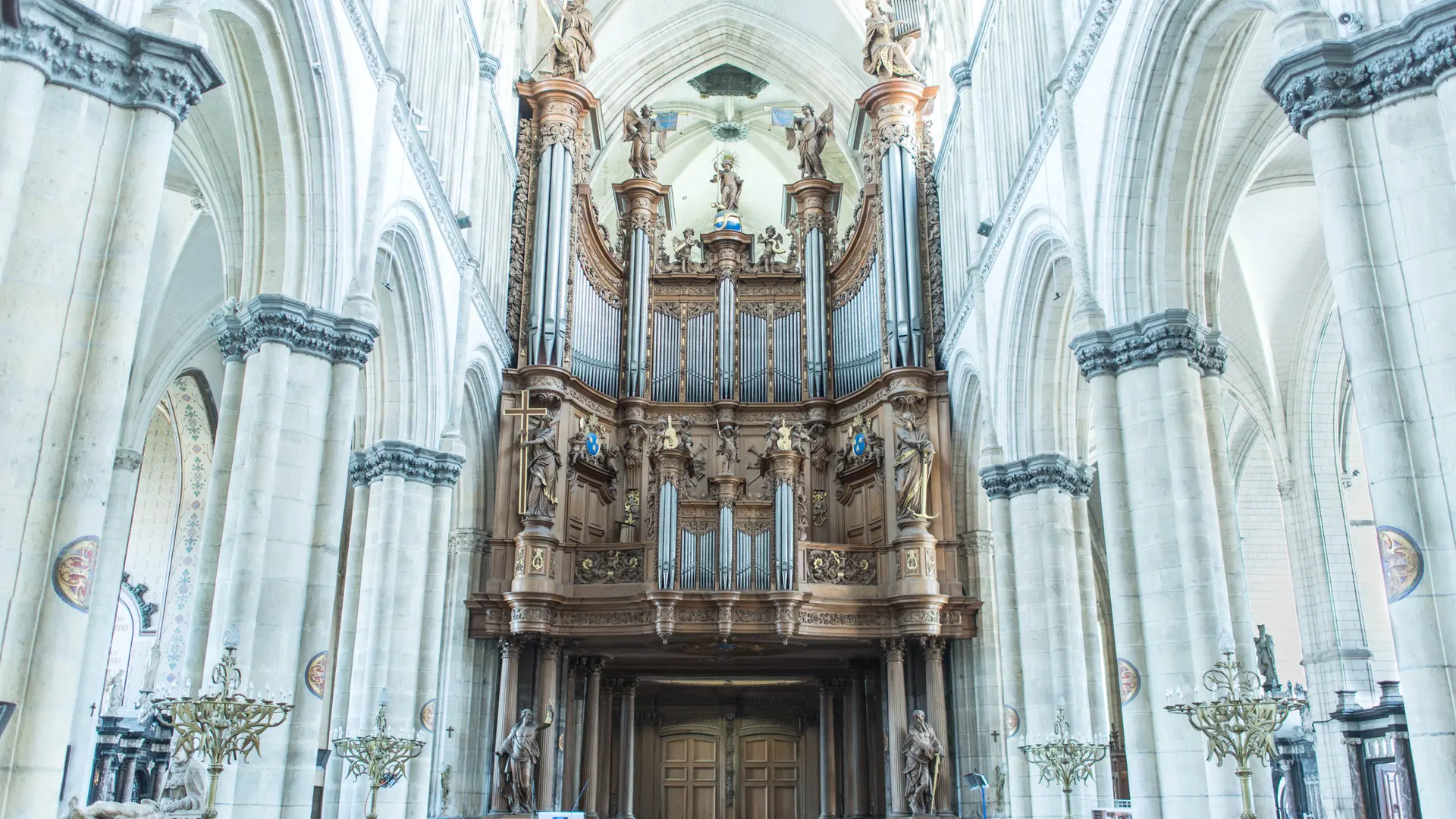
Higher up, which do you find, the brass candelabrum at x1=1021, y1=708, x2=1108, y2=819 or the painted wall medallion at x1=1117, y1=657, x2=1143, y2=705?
the painted wall medallion at x1=1117, y1=657, x2=1143, y2=705

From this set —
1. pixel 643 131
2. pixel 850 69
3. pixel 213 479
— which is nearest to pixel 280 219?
pixel 213 479

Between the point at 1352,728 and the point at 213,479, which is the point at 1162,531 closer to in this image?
the point at 1352,728

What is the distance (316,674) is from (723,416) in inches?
477

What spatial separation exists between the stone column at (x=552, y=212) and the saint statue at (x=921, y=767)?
28.7 feet

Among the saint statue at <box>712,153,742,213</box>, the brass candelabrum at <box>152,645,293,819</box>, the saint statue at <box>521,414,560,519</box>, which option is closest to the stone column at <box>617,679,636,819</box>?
the saint statue at <box>521,414,560,519</box>

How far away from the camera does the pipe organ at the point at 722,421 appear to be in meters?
18.5

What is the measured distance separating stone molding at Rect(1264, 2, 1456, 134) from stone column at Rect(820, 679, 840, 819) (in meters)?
16.3

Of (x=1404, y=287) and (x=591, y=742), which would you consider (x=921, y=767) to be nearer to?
(x=591, y=742)

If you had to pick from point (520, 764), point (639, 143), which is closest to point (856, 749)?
point (520, 764)

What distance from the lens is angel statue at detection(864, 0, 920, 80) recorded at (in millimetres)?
22953

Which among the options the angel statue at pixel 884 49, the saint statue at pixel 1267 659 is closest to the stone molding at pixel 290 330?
the saint statue at pixel 1267 659

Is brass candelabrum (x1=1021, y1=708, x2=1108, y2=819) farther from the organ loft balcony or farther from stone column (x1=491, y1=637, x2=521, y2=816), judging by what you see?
stone column (x1=491, y1=637, x2=521, y2=816)

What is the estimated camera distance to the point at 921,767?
17.5 meters

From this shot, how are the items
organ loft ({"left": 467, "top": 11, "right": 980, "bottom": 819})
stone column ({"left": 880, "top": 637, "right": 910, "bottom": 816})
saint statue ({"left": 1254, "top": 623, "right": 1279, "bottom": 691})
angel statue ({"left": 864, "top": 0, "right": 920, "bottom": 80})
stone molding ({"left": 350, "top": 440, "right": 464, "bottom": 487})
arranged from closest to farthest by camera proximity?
1. stone molding ({"left": 350, "top": 440, "right": 464, "bottom": 487})
2. saint statue ({"left": 1254, "top": 623, "right": 1279, "bottom": 691})
3. stone column ({"left": 880, "top": 637, "right": 910, "bottom": 816})
4. organ loft ({"left": 467, "top": 11, "right": 980, "bottom": 819})
5. angel statue ({"left": 864, "top": 0, "right": 920, "bottom": 80})
